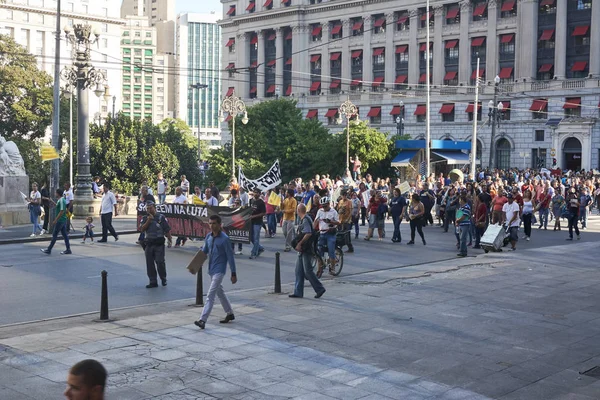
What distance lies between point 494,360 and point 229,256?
13.8 ft

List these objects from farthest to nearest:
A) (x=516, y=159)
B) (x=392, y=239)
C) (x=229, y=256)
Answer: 1. (x=516, y=159)
2. (x=392, y=239)
3. (x=229, y=256)

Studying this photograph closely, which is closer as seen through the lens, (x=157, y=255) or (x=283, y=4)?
(x=157, y=255)

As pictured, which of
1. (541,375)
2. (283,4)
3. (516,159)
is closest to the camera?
(541,375)

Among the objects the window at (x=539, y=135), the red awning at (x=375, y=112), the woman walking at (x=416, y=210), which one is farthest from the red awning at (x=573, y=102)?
the woman walking at (x=416, y=210)

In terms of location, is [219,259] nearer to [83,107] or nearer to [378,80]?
[83,107]

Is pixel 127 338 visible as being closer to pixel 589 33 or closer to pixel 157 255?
pixel 157 255

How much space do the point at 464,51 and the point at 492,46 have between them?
2.86 meters

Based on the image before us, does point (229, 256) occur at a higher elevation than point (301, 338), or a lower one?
higher

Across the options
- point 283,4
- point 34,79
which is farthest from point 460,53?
point 34,79

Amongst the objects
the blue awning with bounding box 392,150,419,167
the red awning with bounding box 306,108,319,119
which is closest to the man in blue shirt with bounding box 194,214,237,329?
the blue awning with bounding box 392,150,419,167

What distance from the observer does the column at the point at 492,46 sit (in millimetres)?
69812

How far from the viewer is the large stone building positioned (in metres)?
64.8

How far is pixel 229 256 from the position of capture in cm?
1162

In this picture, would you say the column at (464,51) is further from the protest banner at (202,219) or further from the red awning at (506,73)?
the protest banner at (202,219)
